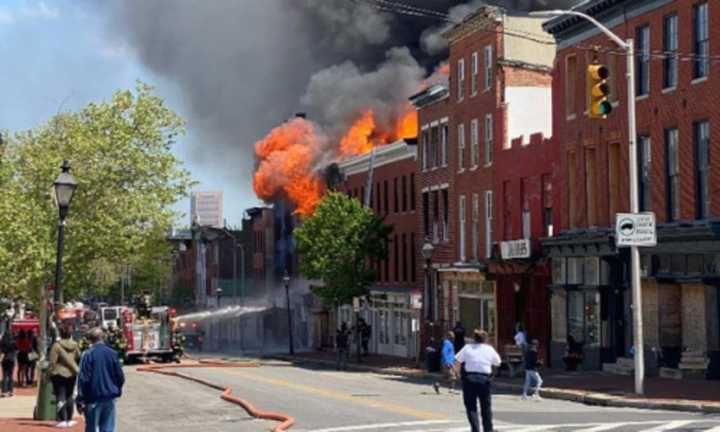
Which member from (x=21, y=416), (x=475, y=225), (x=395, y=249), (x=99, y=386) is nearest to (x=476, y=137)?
(x=475, y=225)

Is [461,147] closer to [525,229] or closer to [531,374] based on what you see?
[525,229]

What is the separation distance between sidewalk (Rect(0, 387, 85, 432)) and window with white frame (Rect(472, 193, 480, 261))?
1068 inches

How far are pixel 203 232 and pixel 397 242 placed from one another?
6665 cm

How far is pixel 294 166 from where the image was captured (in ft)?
289

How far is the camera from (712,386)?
36.7 m

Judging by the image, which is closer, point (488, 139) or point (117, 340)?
point (488, 139)

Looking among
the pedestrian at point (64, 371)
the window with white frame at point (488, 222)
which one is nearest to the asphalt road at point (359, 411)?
the pedestrian at point (64, 371)

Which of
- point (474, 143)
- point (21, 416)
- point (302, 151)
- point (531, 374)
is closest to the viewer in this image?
point (21, 416)

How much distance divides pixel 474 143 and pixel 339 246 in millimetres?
10621

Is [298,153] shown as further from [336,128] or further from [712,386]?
[712,386]

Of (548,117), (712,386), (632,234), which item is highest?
(548,117)

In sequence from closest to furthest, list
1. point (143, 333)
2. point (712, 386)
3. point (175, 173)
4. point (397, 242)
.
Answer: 1. point (712, 386)
2. point (175, 173)
3. point (143, 333)
4. point (397, 242)

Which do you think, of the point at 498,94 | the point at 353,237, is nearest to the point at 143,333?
the point at 353,237

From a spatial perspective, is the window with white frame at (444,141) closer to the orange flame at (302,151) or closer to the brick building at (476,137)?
the brick building at (476,137)
